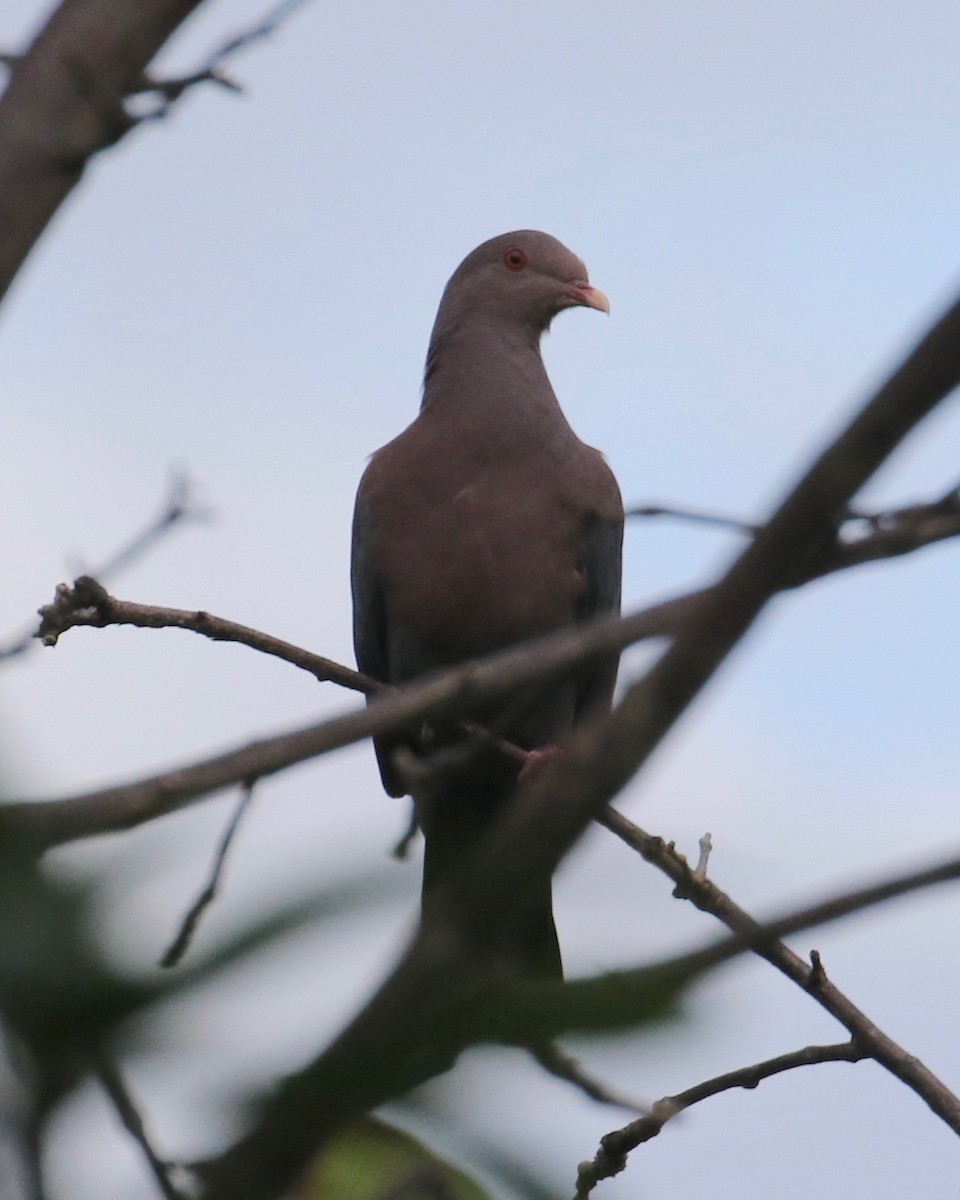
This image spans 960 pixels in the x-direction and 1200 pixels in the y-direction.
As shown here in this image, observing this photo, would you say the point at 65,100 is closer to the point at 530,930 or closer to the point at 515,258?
the point at 530,930

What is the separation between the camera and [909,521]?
147 cm

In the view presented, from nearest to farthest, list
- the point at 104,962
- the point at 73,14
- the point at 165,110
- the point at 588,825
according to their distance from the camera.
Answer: the point at 104,962, the point at 588,825, the point at 73,14, the point at 165,110

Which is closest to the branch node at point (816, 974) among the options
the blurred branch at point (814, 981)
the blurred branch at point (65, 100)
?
the blurred branch at point (814, 981)

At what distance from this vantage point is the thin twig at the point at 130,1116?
0.87m

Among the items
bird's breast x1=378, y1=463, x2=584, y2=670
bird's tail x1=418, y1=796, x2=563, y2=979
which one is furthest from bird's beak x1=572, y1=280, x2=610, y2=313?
bird's tail x1=418, y1=796, x2=563, y2=979

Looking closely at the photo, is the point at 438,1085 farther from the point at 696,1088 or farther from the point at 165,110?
the point at 696,1088

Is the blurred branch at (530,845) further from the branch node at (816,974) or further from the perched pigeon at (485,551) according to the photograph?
the perched pigeon at (485,551)

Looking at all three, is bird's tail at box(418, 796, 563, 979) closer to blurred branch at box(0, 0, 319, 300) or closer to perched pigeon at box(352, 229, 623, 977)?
blurred branch at box(0, 0, 319, 300)

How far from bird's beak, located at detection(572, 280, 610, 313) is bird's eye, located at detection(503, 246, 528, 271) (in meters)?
0.23

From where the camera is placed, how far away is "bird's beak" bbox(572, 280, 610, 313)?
6.58m

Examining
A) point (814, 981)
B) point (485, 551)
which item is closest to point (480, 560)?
point (485, 551)

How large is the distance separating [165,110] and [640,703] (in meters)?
1.04

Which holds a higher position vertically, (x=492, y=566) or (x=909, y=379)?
(x=492, y=566)

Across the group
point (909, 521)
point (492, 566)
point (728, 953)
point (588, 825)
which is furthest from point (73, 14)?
point (492, 566)
